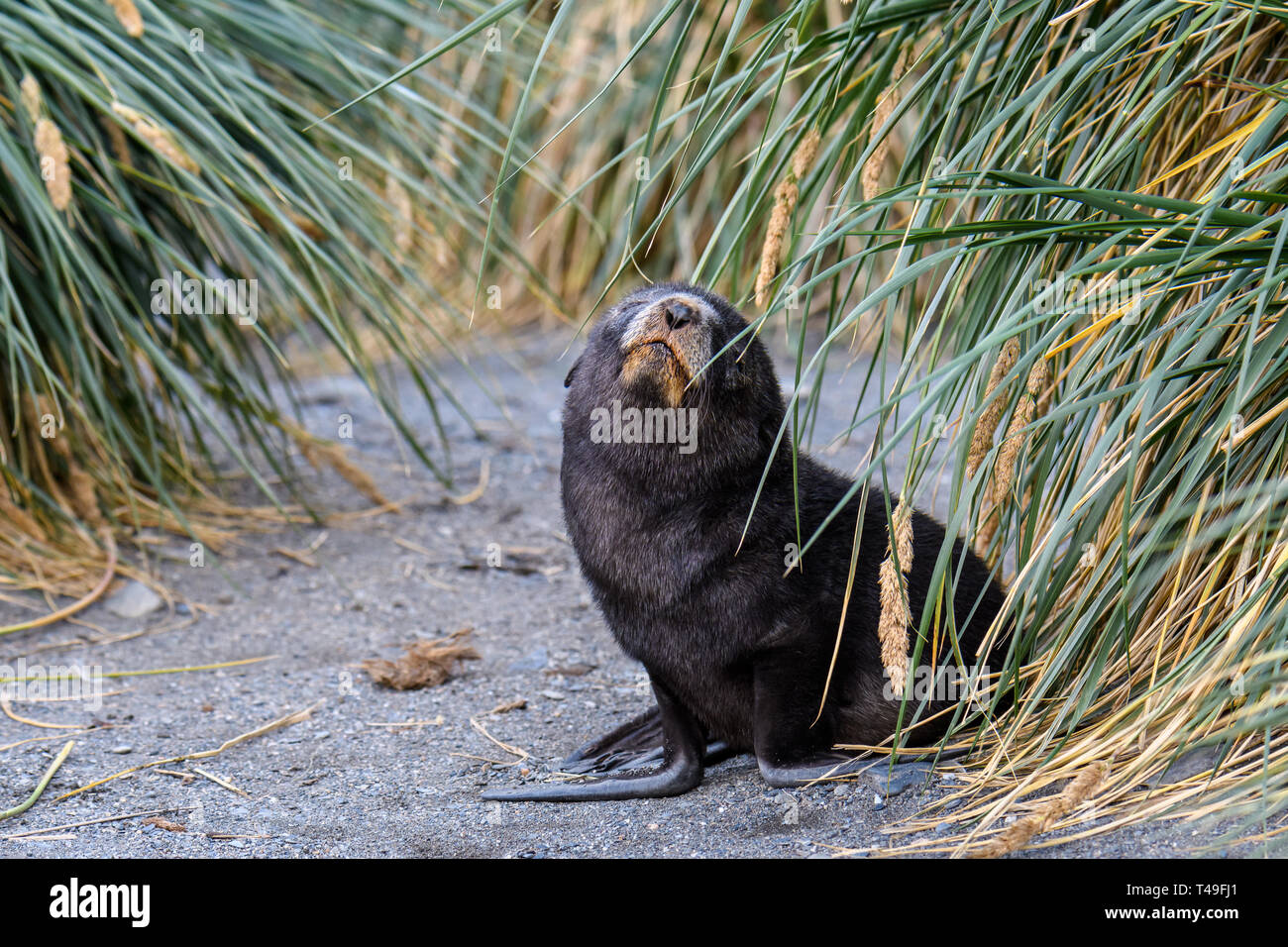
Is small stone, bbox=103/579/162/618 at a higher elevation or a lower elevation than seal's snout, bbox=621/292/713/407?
lower

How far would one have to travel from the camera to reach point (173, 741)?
3.09 meters

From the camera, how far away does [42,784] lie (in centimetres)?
278

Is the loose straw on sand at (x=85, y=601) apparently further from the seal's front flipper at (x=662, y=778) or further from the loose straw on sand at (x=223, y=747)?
the seal's front flipper at (x=662, y=778)

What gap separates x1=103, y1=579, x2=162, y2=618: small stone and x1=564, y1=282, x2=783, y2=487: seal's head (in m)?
1.74

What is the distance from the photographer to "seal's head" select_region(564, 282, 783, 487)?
2.71m

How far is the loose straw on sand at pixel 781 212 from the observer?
2.35 meters

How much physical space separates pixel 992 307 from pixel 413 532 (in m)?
2.56

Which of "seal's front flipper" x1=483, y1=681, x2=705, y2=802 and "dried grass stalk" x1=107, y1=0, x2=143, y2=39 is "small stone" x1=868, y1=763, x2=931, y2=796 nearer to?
"seal's front flipper" x1=483, y1=681, x2=705, y2=802

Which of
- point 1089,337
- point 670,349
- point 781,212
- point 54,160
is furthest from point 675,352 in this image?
point 54,160

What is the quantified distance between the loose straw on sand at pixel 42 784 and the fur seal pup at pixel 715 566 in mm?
949

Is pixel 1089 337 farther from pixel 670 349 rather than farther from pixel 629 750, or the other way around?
pixel 629 750

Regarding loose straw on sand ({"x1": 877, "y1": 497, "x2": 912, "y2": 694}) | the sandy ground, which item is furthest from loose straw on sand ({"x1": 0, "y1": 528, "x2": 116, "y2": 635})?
loose straw on sand ({"x1": 877, "y1": 497, "x2": 912, "y2": 694})

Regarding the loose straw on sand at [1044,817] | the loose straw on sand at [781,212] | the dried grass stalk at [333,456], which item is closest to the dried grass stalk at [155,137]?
the dried grass stalk at [333,456]
